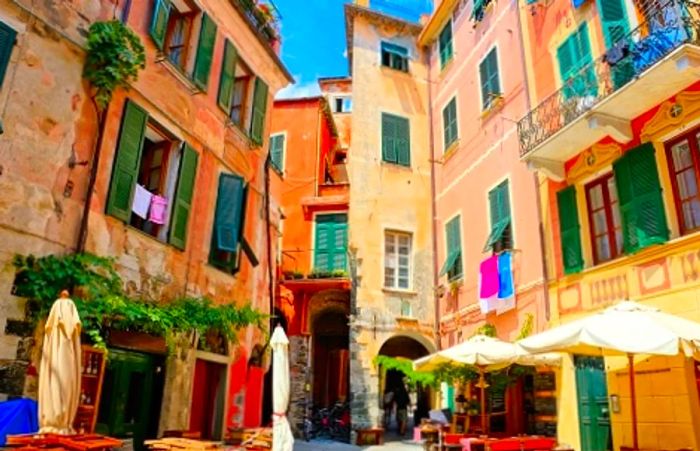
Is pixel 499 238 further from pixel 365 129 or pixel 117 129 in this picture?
pixel 117 129

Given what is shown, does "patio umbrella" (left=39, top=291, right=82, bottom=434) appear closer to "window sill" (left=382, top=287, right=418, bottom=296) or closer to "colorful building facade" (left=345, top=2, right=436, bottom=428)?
"colorful building facade" (left=345, top=2, right=436, bottom=428)

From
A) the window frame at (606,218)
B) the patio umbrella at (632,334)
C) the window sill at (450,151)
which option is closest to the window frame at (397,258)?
the window sill at (450,151)

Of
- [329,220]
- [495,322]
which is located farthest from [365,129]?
[495,322]

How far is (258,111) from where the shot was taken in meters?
12.8

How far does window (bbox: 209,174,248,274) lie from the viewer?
35.3 feet

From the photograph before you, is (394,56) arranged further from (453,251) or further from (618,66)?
(618,66)

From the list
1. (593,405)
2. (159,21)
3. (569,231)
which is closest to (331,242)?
(569,231)

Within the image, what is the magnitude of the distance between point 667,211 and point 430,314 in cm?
865

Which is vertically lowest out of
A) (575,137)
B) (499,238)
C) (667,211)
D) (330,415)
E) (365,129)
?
(330,415)

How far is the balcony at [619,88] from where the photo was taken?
24.2 feet

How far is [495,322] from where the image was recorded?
12516mm

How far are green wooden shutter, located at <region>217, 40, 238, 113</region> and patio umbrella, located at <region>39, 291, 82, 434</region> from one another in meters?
6.28

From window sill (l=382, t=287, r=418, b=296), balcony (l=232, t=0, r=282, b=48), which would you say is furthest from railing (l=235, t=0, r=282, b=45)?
window sill (l=382, t=287, r=418, b=296)

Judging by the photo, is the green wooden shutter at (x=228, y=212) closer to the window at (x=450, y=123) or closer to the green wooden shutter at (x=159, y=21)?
the green wooden shutter at (x=159, y=21)
